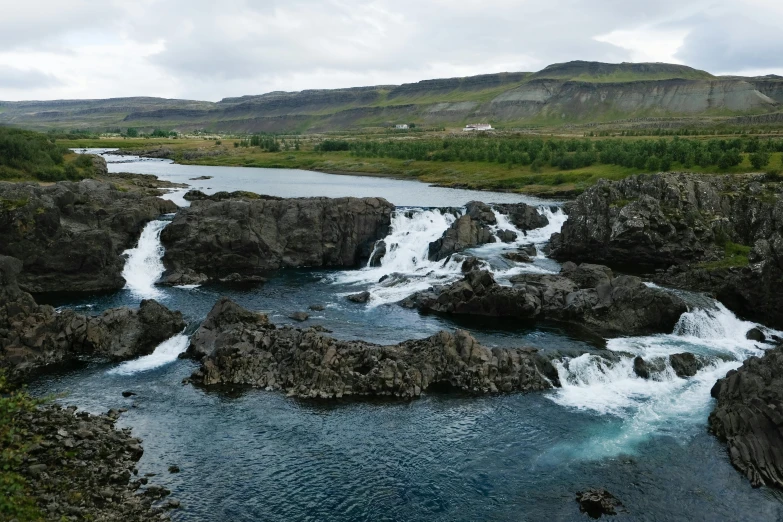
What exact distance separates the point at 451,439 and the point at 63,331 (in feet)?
101

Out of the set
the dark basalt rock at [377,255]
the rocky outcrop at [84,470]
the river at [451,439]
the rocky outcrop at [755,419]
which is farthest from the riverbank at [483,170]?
the rocky outcrop at [84,470]

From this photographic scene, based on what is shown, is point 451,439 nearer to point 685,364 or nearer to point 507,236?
point 685,364

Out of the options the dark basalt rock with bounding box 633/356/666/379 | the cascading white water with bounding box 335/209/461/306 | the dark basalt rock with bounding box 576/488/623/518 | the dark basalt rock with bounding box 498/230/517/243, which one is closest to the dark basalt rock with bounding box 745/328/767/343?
the dark basalt rock with bounding box 633/356/666/379

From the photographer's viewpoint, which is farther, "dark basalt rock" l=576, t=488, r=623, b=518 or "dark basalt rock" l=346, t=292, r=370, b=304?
"dark basalt rock" l=346, t=292, r=370, b=304

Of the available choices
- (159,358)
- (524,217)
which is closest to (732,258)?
(524,217)

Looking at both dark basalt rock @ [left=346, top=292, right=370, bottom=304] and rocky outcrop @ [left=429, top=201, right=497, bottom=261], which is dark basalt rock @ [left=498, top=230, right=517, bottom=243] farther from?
dark basalt rock @ [left=346, top=292, right=370, bottom=304]

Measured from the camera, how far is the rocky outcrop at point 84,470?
27.7m

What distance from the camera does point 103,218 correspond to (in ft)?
244

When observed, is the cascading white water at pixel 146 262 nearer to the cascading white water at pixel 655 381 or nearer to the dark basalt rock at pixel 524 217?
the cascading white water at pixel 655 381

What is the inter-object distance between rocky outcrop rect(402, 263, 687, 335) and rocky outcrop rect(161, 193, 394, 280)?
831 inches

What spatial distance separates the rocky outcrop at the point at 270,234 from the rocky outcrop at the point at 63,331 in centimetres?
2173

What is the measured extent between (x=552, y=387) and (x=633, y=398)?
5.18 meters

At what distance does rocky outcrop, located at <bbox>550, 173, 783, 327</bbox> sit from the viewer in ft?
233

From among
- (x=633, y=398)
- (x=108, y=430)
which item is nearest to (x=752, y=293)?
(x=633, y=398)
